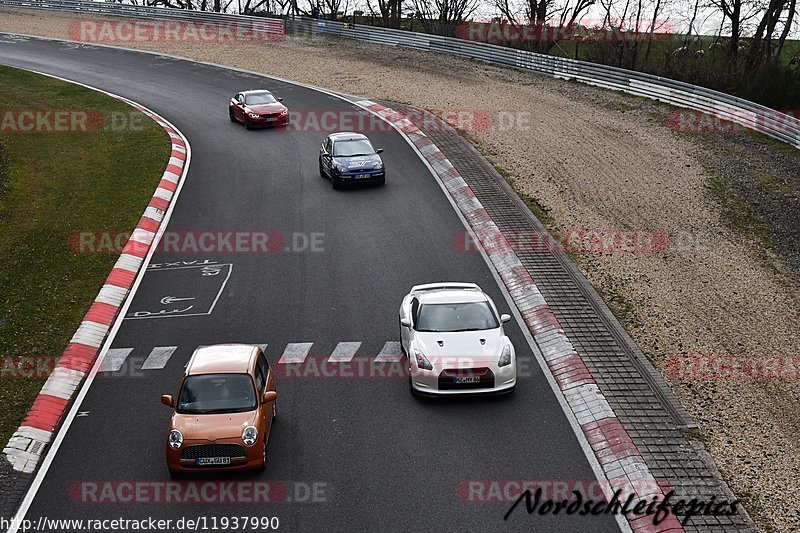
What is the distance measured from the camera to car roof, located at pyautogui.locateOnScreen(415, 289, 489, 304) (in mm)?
14320

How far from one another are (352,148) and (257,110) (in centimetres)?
801

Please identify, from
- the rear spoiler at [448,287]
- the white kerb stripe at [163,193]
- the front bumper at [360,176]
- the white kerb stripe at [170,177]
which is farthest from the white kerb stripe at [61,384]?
the front bumper at [360,176]

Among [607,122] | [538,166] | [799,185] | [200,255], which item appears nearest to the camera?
[200,255]

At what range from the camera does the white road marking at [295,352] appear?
14461mm

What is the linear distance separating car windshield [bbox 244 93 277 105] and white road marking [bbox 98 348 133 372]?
60.4 feet

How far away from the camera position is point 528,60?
1646 inches

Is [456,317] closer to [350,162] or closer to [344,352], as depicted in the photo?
[344,352]

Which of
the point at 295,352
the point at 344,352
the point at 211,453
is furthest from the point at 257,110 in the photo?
the point at 211,453

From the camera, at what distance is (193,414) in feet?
37.5

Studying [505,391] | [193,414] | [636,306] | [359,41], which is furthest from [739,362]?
[359,41]

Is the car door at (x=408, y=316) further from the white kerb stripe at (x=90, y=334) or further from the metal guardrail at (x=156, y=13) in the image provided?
the metal guardrail at (x=156, y=13)

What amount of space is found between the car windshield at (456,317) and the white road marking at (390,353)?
929 millimetres

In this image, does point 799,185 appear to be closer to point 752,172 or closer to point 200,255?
point 752,172

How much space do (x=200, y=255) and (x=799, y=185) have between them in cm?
1768
